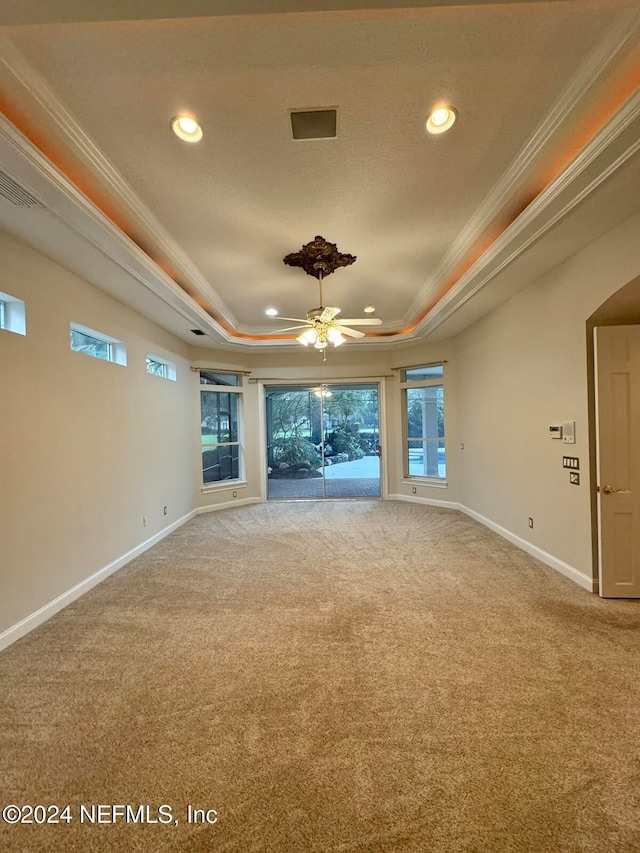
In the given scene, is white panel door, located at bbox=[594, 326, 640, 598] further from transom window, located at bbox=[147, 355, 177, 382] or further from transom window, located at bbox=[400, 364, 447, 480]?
transom window, located at bbox=[147, 355, 177, 382]

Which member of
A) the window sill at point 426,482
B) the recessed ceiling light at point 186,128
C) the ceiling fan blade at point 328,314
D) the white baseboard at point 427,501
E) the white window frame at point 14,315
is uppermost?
the recessed ceiling light at point 186,128

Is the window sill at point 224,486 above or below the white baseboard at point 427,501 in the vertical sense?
above

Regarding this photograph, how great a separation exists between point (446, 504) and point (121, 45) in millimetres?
6319

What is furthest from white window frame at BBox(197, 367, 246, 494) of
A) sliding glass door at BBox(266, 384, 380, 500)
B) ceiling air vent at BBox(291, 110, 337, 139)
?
ceiling air vent at BBox(291, 110, 337, 139)

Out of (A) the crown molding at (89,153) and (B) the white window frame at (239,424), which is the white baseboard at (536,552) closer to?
(B) the white window frame at (239,424)

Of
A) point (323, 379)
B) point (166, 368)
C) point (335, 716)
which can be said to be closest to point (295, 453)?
point (323, 379)

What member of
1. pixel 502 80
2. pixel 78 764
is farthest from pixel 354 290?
pixel 78 764

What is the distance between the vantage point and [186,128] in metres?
2.02

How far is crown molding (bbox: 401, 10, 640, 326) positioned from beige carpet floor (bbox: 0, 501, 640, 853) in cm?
302

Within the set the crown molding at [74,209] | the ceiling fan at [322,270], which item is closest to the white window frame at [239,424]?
the crown molding at [74,209]

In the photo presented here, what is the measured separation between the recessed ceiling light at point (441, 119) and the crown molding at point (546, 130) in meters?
0.50

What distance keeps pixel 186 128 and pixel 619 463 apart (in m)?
3.80

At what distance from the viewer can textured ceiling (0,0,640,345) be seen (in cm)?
151

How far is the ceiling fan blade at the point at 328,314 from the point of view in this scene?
3.58 m
